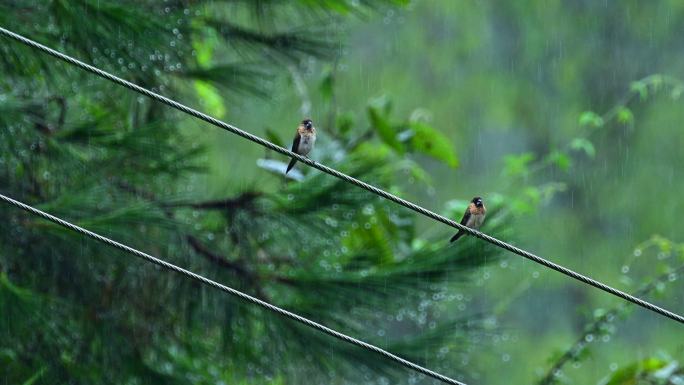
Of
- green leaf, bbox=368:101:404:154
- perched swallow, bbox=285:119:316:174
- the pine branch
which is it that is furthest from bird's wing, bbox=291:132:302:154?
the pine branch

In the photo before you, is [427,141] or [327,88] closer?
[427,141]

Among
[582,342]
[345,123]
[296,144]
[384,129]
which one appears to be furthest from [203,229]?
[582,342]

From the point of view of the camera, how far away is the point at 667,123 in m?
11.8

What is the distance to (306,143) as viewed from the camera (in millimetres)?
4441

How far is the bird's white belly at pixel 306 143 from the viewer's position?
4430 mm

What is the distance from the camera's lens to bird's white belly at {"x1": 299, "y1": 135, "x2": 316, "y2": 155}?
14.5 ft

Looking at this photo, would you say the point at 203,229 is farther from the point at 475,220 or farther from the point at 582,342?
the point at 582,342

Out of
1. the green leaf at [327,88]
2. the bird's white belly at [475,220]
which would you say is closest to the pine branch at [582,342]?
the bird's white belly at [475,220]

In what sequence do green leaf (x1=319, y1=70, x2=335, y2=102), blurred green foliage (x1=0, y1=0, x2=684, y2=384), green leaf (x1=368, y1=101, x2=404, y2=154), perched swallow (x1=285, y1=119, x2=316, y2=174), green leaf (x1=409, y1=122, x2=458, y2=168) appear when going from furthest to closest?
green leaf (x1=319, y1=70, x2=335, y2=102) < green leaf (x1=409, y1=122, x2=458, y2=168) < green leaf (x1=368, y1=101, x2=404, y2=154) < perched swallow (x1=285, y1=119, x2=316, y2=174) < blurred green foliage (x1=0, y1=0, x2=684, y2=384)

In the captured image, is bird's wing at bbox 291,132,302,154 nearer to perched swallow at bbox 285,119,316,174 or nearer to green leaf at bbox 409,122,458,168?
perched swallow at bbox 285,119,316,174

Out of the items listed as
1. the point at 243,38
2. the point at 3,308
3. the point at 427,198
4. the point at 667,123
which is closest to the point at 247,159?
the point at 427,198

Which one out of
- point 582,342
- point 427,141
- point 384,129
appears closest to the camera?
point 384,129

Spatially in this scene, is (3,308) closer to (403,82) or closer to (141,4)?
(141,4)

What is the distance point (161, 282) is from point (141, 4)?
1070mm
